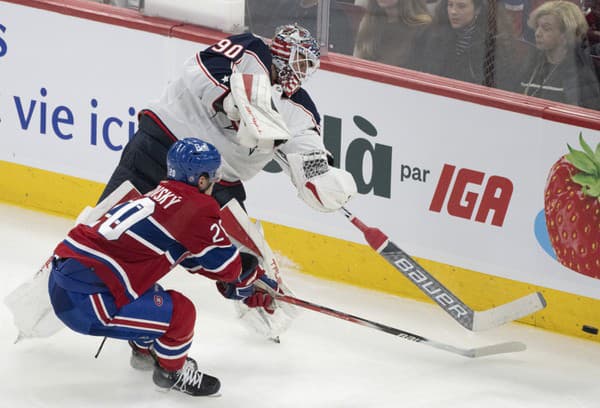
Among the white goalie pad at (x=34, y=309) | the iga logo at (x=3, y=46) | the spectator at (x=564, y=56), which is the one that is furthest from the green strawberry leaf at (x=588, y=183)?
the iga logo at (x=3, y=46)

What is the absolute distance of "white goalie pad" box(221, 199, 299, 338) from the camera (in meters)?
4.77

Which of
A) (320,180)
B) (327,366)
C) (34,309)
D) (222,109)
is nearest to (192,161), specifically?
(222,109)

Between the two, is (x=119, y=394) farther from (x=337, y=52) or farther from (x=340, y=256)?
(x=337, y=52)

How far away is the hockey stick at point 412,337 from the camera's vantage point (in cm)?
466

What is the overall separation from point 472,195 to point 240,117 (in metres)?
1.23

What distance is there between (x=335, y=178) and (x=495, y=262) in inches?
37.6

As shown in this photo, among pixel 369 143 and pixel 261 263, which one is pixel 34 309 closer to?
pixel 261 263

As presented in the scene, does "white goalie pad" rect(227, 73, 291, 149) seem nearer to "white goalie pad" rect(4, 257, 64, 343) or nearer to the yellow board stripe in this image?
"white goalie pad" rect(4, 257, 64, 343)

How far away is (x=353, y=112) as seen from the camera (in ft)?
17.5

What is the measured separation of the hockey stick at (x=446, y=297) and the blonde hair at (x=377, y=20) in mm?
848

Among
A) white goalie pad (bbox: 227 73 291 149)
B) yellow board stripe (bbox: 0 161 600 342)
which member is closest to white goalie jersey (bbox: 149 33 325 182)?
white goalie pad (bbox: 227 73 291 149)

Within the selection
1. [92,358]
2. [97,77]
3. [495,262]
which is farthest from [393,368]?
[97,77]

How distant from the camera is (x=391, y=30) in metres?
5.27

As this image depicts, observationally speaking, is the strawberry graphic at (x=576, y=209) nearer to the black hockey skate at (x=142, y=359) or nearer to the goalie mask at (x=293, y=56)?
the goalie mask at (x=293, y=56)
